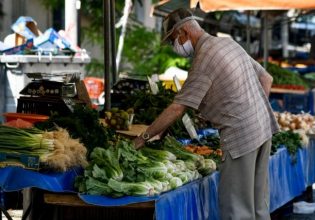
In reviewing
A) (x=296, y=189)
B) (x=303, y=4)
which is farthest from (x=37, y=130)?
(x=303, y=4)

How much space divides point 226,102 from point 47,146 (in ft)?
4.38

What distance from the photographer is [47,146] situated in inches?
218

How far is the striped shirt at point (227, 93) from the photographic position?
19.0 ft

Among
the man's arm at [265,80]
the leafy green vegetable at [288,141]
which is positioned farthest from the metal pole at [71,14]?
the man's arm at [265,80]

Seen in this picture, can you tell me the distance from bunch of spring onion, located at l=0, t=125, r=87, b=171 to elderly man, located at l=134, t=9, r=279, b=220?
1.57ft

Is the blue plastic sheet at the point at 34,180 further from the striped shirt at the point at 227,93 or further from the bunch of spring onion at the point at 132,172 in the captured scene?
A: the striped shirt at the point at 227,93

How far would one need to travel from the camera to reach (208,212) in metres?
6.43

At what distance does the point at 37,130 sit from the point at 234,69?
147 centimetres

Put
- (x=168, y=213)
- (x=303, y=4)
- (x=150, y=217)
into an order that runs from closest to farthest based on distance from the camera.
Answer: (x=168, y=213), (x=150, y=217), (x=303, y=4)

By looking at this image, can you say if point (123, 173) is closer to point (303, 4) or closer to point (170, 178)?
point (170, 178)

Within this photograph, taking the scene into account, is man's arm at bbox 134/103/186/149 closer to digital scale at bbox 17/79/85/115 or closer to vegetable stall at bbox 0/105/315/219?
vegetable stall at bbox 0/105/315/219

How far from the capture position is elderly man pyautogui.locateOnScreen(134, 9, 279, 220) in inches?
227

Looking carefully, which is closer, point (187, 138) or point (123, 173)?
point (123, 173)

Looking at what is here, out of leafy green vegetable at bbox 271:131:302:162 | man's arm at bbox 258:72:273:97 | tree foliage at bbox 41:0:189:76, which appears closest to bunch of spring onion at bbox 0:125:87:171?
man's arm at bbox 258:72:273:97
